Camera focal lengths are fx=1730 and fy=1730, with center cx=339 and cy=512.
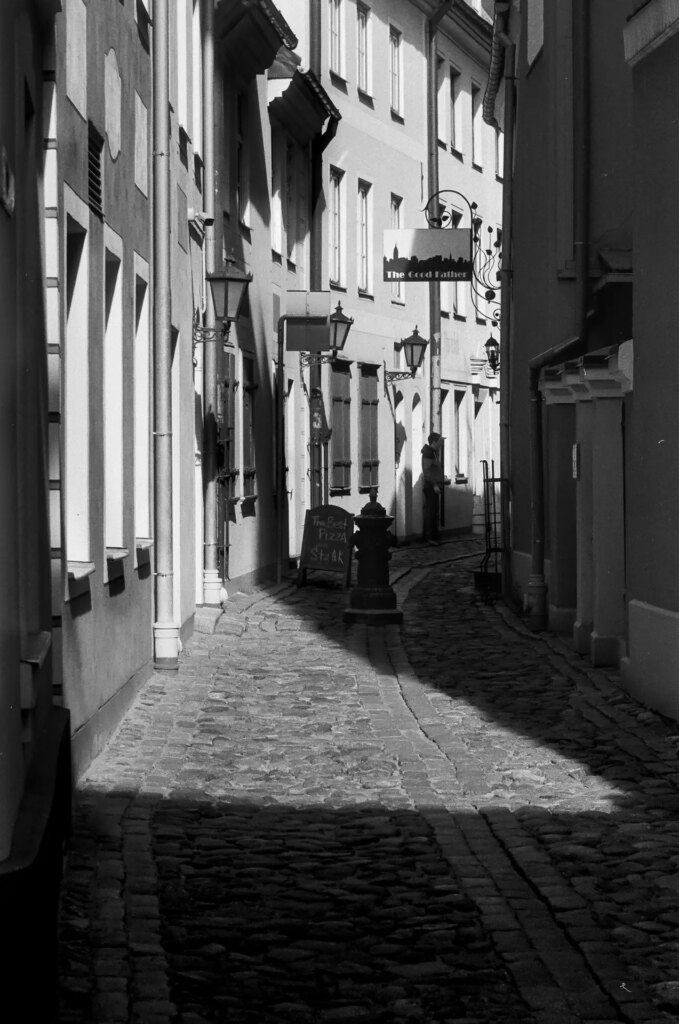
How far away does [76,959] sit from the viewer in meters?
4.98

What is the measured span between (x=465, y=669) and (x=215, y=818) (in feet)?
17.6

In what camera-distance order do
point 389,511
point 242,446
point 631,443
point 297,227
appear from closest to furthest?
point 631,443, point 242,446, point 297,227, point 389,511

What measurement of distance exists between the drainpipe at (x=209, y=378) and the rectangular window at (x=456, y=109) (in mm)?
15831

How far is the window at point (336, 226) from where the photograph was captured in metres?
25.3

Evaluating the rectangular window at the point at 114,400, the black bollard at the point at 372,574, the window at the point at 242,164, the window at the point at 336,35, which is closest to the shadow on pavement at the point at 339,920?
the rectangular window at the point at 114,400

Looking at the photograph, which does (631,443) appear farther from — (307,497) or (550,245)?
(307,497)

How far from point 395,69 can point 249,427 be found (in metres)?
10.8

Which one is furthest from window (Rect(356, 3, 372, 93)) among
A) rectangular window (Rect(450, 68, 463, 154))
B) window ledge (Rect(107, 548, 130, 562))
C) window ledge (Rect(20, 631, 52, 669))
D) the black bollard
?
window ledge (Rect(20, 631, 52, 669))

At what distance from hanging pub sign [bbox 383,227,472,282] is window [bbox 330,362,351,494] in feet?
16.9

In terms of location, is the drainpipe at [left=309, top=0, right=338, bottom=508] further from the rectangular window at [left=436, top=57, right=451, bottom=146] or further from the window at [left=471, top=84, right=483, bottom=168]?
the window at [left=471, top=84, right=483, bottom=168]

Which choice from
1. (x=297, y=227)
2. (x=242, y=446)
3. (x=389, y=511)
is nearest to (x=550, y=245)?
(x=242, y=446)

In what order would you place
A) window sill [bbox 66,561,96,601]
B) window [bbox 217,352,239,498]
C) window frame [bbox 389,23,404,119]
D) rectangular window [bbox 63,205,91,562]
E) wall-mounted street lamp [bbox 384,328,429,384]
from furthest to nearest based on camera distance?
window frame [bbox 389,23,404,119], wall-mounted street lamp [bbox 384,328,429,384], window [bbox 217,352,239,498], rectangular window [bbox 63,205,91,562], window sill [bbox 66,561,96,601]

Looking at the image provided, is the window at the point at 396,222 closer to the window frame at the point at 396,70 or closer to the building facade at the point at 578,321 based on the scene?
the window frame at the point at 396,70

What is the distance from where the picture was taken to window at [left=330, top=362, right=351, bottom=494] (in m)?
24.9
